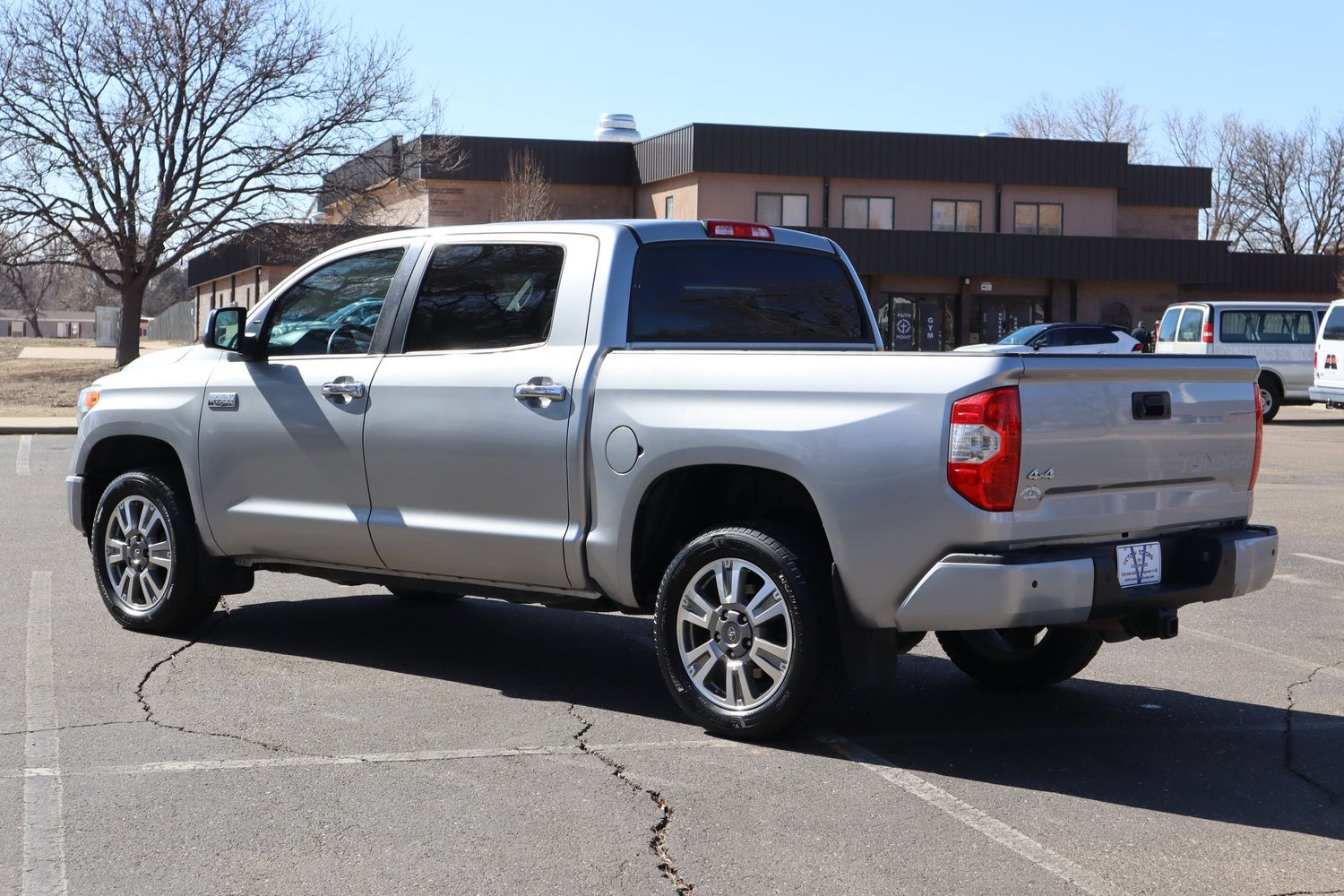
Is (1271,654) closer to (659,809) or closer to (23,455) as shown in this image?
(659,809)

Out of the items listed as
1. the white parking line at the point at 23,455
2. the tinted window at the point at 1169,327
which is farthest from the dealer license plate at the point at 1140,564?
the tinted window at the point at 1169,327

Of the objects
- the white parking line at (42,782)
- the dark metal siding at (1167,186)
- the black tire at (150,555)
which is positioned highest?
the dark metal siding at (1167,186)

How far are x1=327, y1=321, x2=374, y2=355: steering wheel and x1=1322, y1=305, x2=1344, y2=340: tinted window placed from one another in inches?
806

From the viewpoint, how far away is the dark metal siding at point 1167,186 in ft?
172

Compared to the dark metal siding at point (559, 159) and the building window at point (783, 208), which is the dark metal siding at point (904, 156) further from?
the dark metal siding at point (559, 159)

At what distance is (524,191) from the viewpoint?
4822cm

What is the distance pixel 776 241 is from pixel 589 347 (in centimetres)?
123

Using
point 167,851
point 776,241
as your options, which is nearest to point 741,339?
point 776,241

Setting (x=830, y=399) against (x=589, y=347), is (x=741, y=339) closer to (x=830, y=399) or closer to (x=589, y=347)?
(x=589, y=347)

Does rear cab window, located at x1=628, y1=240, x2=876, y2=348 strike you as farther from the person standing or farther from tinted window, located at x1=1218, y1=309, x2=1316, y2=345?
the person standing

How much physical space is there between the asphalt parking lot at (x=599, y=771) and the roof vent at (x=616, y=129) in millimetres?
47389

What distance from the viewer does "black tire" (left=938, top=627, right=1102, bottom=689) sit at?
6.46 meters

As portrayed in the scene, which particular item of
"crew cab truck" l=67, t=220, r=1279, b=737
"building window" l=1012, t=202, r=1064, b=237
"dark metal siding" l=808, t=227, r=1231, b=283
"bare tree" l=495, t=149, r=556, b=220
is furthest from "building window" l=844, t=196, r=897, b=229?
"crew cab truck" l=67, t=220, r=1279, b=737

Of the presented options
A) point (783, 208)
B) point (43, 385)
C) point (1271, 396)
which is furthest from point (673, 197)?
point (1271, 396)
